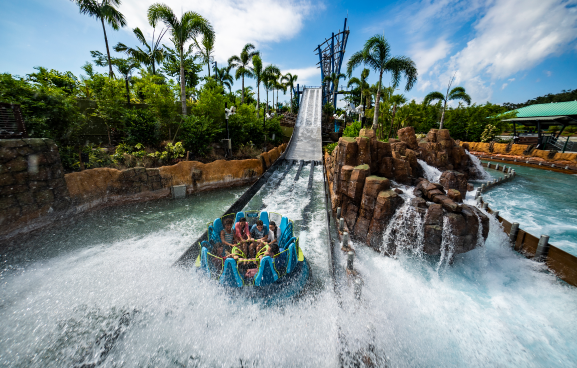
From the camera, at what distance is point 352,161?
9.09m

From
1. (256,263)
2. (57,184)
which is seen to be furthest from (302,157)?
(57,184)

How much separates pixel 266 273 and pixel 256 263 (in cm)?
36

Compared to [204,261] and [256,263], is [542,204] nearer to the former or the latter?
[256,263]

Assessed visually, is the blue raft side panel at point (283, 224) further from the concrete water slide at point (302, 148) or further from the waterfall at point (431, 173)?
the waterfall at point (431, 173)

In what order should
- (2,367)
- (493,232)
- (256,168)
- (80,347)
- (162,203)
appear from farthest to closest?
(256,168), (162,203), (493,232), (80,347), (2,367)

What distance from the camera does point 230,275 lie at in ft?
14.5

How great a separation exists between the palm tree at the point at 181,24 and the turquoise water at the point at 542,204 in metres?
19.5

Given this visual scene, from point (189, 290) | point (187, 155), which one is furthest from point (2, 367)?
point (187, 155)

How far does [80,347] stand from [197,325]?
6.78 feet

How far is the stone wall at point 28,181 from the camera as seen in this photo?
663 cm

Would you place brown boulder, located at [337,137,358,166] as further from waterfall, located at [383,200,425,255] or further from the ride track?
waterfall, located at [383,200,425,255]

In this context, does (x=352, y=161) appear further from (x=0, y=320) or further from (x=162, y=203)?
(x=0, y=320)

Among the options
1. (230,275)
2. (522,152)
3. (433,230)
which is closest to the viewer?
(230,275)

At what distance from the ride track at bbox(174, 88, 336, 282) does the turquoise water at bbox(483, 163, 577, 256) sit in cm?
874
